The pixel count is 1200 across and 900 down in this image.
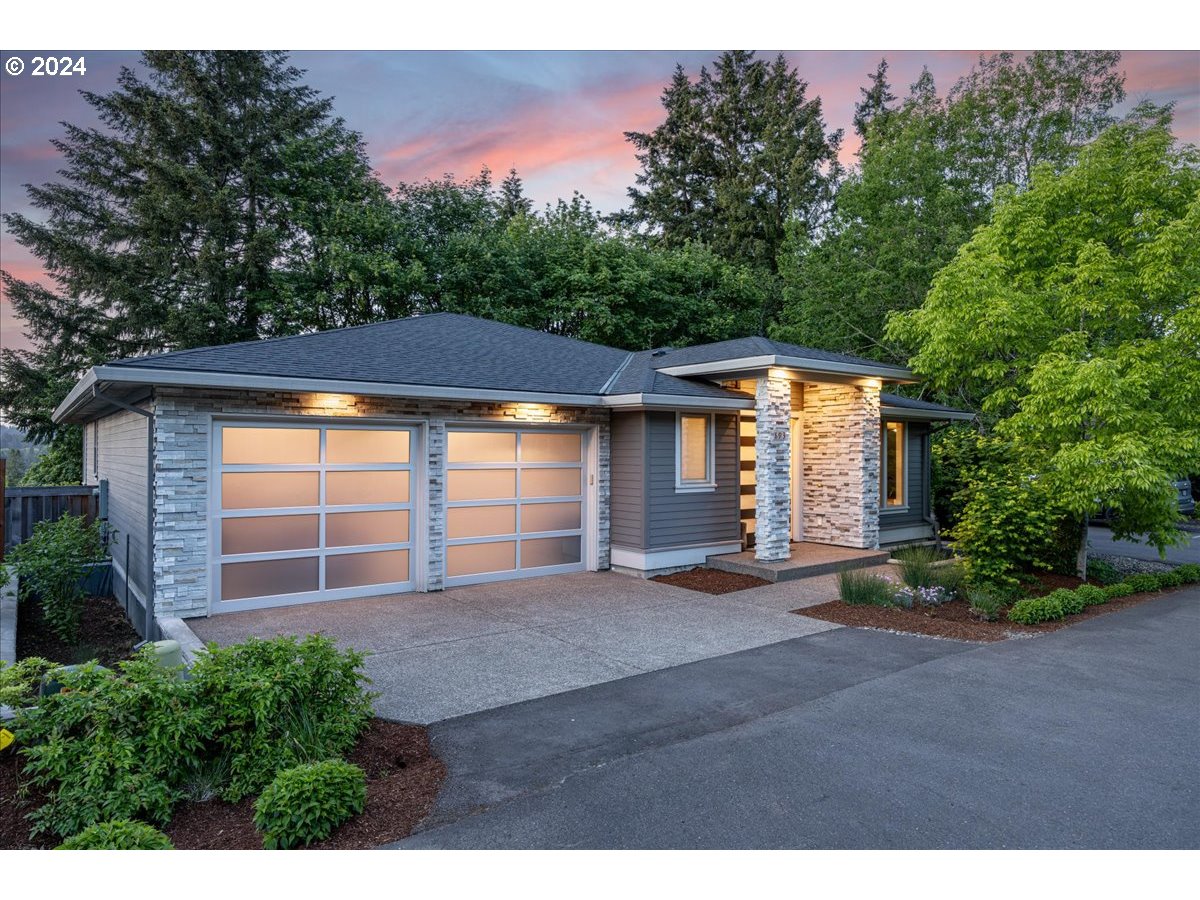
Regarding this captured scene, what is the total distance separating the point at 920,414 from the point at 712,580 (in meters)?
5.93

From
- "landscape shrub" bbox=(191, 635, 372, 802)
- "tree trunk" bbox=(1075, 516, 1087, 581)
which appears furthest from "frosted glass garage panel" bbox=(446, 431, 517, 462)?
"tree trunk" bbox=(1075, 516, 1087, 581)

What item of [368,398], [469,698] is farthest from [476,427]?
[469,698]

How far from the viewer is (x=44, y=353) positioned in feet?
61.5

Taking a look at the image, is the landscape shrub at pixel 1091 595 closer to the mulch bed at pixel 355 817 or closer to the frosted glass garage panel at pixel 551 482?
the frosted glass garage panel at pixel 551 482

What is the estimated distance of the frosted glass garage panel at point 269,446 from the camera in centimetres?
788

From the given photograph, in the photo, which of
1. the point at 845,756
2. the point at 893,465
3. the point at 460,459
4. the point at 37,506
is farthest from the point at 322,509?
the point at 893,465

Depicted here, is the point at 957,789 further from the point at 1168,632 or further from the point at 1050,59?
the point at 1050,59

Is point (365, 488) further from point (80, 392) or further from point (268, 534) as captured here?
point (80, 392)

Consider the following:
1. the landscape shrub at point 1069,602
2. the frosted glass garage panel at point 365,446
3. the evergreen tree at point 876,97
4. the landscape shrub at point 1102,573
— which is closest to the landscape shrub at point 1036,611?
the landscape shrub at point 1069,602

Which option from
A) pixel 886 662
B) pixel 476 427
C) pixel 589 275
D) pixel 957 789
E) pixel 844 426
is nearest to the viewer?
pixel 957 789

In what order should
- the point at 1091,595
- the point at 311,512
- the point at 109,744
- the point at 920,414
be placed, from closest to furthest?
1. the point at 109,744
2. the point at 311,512
3. the point at 1091,595
4. the point at 920,414

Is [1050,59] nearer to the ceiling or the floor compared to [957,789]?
nearer to the ceiling

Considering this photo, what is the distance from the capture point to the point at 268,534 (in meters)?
8.11

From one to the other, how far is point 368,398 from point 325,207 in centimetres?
1337
